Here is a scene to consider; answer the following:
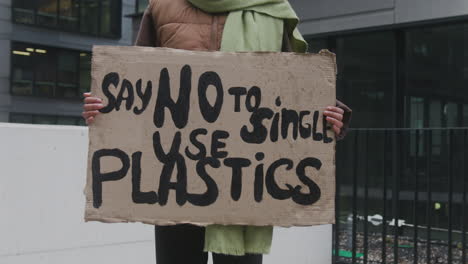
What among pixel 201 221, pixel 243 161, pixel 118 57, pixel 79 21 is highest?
pixel 79 21

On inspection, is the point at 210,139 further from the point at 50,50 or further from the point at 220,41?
the point at 50,50

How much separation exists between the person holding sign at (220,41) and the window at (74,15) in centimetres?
2819

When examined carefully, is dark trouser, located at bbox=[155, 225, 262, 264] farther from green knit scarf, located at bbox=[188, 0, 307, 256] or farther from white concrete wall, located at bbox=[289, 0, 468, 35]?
white concrete wall, located at bbox=[289, 0, 468, 35]

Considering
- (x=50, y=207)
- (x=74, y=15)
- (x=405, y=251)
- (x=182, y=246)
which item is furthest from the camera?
(x=74, y=15)

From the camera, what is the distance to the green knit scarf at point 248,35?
2.25m

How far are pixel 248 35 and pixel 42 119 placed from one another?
28002mm

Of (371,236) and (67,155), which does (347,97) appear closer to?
(371,236)

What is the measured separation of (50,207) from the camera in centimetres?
419

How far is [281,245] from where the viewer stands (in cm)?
555

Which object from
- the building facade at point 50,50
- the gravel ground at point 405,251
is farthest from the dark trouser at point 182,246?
the building facade at point 50,50

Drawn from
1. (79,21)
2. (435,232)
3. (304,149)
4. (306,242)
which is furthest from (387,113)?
(79,21)

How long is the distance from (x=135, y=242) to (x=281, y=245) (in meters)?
1.43

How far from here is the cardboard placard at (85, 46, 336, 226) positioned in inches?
88.0

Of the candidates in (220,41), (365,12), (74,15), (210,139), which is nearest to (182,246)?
(210,139)
